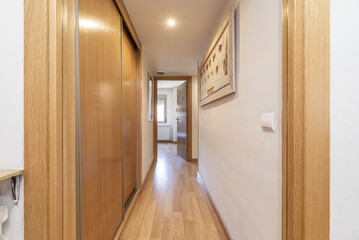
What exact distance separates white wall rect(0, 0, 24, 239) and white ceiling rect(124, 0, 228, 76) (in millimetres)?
1220

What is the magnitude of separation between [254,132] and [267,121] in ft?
0.63

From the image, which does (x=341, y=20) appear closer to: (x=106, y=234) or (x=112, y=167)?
(x=112, y=167)

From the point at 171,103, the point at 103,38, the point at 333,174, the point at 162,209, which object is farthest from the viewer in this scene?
the point at 171,103

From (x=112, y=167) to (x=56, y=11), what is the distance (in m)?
1.10

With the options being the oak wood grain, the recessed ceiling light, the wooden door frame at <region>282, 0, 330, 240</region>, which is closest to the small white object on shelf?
the oak wood grain

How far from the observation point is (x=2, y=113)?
661 millimetres

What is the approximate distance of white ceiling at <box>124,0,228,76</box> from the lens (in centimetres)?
167

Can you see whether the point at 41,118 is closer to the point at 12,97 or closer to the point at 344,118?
the point at 12,97

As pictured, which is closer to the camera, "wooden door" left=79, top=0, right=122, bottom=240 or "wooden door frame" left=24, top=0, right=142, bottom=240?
"wooden door frame" left=24, top=0, right=142, bottom=240

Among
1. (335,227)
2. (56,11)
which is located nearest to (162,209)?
(335,227)

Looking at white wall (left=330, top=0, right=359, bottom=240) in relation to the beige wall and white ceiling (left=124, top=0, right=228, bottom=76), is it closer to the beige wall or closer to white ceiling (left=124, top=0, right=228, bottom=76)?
white ceiling (left=124, top=0, right=228, bottom=76)

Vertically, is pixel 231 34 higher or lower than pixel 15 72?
higher

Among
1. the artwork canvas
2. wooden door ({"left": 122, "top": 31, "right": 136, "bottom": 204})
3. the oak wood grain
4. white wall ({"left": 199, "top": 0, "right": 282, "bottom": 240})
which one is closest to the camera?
the oak wood grain

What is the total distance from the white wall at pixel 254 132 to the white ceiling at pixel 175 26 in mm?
618
